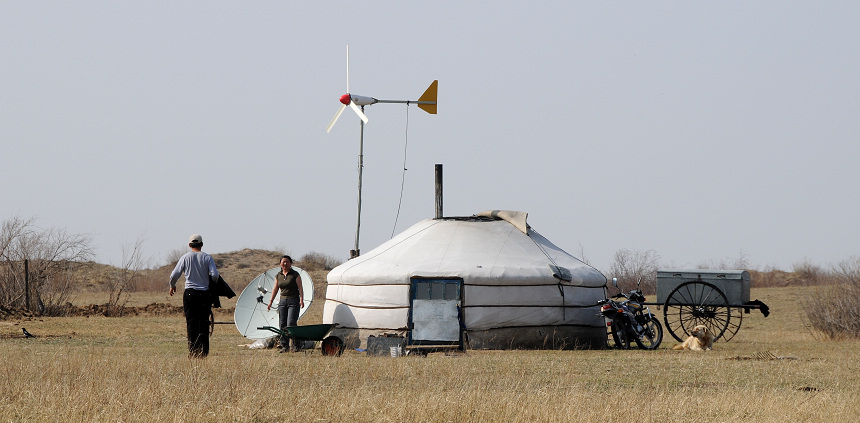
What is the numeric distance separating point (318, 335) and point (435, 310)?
7.08 feet

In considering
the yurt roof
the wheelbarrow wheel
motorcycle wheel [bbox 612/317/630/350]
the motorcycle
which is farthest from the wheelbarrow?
motorcycle wheel [bbox 612/317/630/350]

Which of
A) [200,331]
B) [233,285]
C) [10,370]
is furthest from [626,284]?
[10,370]

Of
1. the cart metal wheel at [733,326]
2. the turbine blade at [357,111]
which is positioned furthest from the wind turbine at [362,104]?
the cart metal wheel at [733,326]

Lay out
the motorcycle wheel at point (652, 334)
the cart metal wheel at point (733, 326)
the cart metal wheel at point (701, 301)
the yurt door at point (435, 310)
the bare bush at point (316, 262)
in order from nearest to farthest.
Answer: the yurt door at point (435, 310) → the motorcycle wheel at point (652, 334) → the cart metal wheel at point (733, 326) → the cart metal wheel at point (701, 301) → the bare bush at point (316, 262)

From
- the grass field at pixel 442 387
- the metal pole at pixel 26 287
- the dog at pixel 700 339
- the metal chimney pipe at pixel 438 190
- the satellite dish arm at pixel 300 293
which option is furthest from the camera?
the metal pole at pixel 26 287

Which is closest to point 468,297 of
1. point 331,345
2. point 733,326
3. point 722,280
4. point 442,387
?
point 331,345

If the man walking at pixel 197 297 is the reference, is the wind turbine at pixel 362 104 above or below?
above

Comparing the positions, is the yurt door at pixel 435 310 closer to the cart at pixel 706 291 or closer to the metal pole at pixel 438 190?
the metal pole at pixel 438 190

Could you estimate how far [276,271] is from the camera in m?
16.3

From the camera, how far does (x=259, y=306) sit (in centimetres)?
1600

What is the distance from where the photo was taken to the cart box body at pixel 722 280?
1677 centimetres

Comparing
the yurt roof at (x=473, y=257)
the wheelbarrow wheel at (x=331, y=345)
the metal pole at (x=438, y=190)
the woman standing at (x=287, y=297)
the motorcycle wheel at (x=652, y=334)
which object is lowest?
the wheelbarrow wheel at (x=331, y=345)

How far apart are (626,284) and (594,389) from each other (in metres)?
27.1

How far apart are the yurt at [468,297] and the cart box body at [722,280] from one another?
52.2 inches
